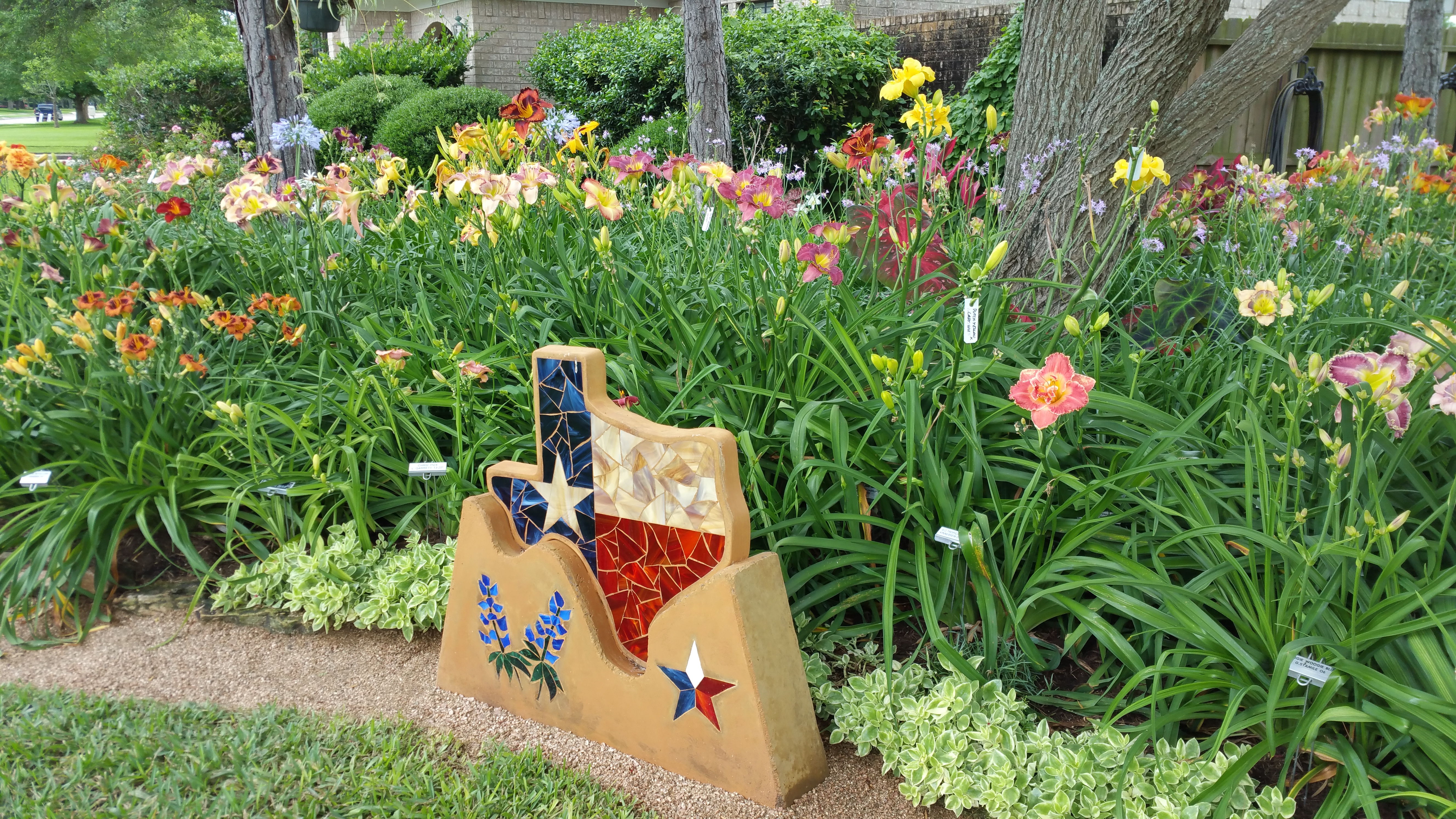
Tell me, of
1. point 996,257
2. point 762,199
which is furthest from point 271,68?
point 996,257

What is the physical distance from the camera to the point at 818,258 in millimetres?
2090

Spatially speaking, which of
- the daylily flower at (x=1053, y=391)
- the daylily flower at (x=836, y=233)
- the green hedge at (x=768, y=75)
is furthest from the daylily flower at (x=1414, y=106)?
the green hedge at (x=768, y=75)

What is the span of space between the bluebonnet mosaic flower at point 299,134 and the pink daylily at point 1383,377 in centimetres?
418

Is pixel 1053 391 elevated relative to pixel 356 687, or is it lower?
elevated

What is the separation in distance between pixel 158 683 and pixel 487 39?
15.1 m

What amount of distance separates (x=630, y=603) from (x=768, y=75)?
306 inches

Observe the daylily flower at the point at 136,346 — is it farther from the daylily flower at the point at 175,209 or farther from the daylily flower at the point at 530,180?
A: the daylily flower at the point at 530,180

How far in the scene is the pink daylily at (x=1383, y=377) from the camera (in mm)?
1383

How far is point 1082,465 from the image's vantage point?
5.93ft

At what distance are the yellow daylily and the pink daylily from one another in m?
0.94

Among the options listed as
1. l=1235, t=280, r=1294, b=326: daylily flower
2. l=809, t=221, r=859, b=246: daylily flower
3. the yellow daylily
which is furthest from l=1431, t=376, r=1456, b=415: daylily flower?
l=809, t=221, r=859, b=246: daylily flower

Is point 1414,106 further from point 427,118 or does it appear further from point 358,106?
point 358,106

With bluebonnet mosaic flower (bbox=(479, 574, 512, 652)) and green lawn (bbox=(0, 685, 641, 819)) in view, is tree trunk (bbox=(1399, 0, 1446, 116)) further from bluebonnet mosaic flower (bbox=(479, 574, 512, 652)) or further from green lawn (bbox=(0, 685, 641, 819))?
green lawn (bbox=(0, 685, 641, 819))

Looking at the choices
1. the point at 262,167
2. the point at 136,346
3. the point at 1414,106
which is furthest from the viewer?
the point at 1414,106
